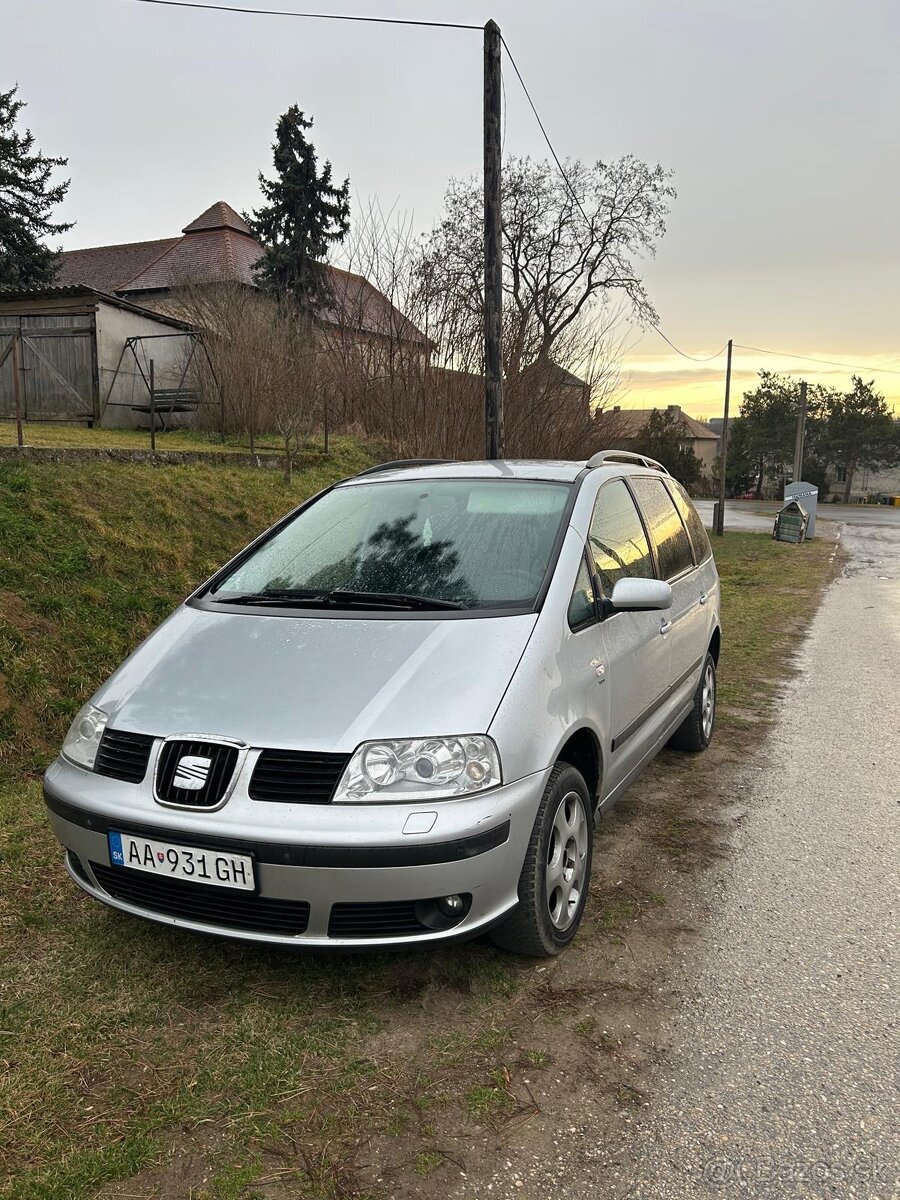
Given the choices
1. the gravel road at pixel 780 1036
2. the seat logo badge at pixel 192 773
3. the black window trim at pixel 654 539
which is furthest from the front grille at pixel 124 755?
the black window trim at pixel 654 539

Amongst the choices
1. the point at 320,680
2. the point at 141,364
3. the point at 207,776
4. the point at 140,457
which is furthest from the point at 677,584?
the point at 141,364

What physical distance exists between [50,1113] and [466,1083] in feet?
3.54

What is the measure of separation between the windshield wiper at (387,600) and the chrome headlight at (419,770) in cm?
72

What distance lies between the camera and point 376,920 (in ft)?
8.07

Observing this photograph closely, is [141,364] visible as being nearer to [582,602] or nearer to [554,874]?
[582,602]

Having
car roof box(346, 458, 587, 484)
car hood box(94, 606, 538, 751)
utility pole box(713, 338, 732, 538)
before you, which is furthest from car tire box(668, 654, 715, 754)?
utility pole box(713, 338, 732, 538)

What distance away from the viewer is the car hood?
2.53 metres

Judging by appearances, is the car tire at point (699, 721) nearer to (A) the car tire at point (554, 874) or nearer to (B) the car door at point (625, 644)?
(B) the car door at point (625, 644)

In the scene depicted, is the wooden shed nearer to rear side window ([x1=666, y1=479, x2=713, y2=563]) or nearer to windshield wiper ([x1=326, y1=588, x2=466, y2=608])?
rear side window ([x1=666, y1=479, x2=713, y2=563])

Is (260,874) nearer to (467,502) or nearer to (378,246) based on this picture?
(467,502)

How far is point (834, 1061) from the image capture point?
8.03ft

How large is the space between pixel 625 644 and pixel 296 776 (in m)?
1.63

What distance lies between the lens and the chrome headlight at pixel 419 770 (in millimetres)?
2434

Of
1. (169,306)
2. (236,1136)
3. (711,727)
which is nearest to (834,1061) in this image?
(236,1136)
